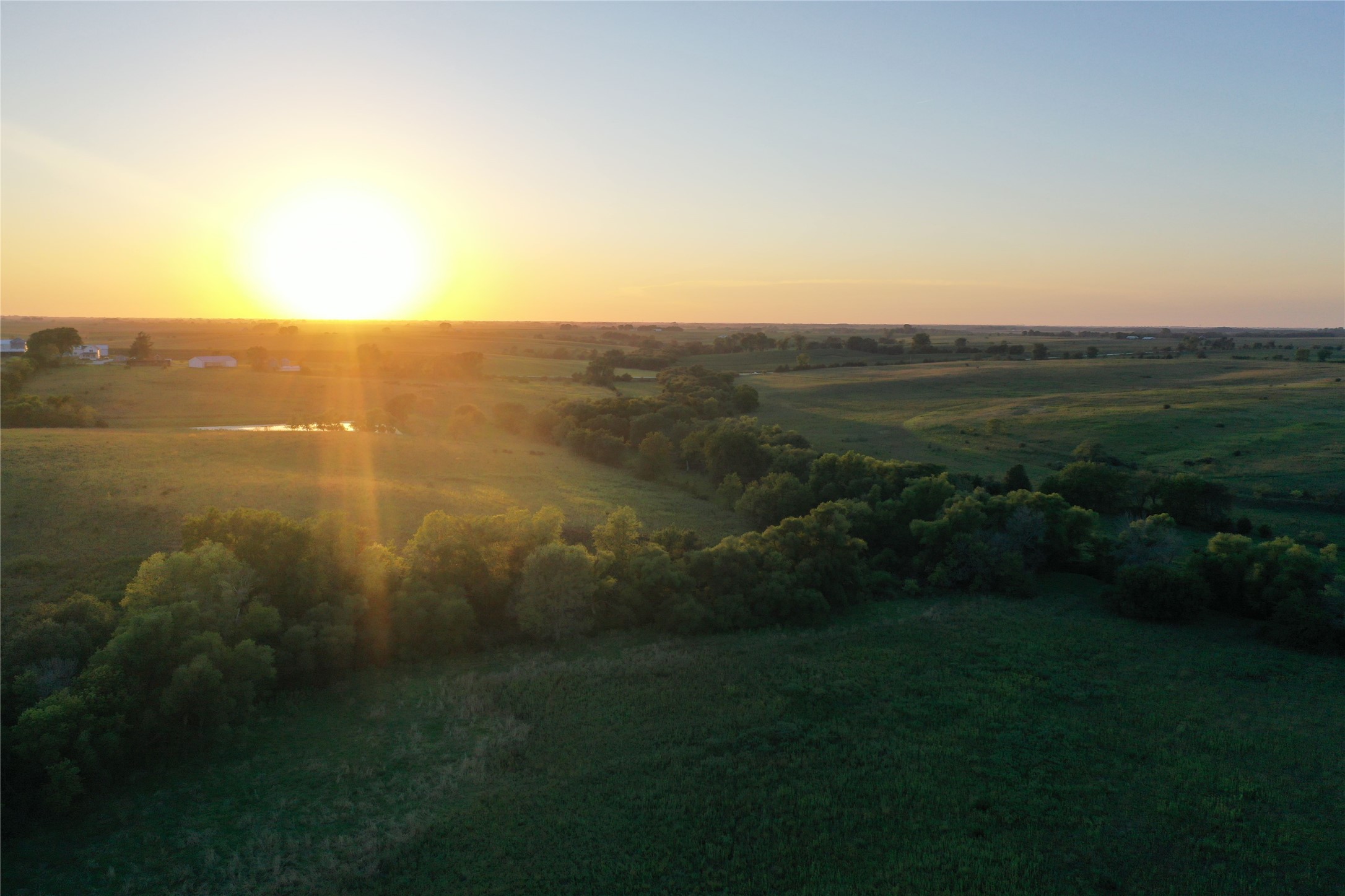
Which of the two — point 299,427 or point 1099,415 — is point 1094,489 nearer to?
point 1099,415

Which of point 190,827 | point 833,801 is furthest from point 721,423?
point 190,827

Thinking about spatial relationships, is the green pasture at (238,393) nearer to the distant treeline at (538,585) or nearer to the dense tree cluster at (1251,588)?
the distant treeline at (538,585)

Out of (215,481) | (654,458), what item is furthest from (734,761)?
(654,458)

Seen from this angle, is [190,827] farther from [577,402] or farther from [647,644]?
[577,402]

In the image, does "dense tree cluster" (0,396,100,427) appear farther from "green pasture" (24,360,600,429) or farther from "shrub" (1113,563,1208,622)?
"shrub" (1113,563,1208,622)

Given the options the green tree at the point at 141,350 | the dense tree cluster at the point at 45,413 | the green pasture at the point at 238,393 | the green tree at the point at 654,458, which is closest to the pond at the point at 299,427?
the green pasture at the point at 238,393

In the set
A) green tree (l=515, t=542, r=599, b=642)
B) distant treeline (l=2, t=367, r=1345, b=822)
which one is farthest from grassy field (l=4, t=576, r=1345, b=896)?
distant treeline (l=2, t=367, r=1345, b=822)
